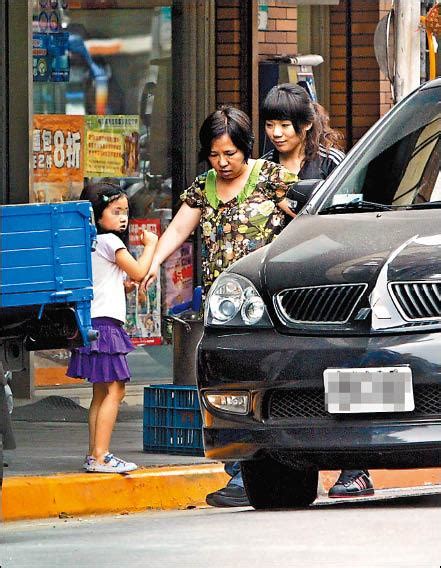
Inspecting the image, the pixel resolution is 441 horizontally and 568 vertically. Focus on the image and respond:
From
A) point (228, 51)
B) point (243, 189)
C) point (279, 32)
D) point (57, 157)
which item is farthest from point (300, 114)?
point (279, 32)

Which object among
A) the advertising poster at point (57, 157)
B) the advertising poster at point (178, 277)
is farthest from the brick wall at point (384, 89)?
the advertising poster at point (57, 157)

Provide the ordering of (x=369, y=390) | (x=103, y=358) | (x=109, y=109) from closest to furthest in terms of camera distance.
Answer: (x=369, y=390)
(x=103, y=358)
(x=109, y=109)

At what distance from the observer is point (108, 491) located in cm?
984

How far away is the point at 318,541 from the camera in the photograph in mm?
7324

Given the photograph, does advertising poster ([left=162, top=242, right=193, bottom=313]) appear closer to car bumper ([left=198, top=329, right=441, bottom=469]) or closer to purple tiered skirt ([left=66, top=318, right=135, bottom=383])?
purple tiered skirt ([left=66, top=318, right=135, bottom=383])

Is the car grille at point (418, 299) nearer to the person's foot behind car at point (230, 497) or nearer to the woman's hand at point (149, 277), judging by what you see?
the person's foot behind car at point (230, 497)

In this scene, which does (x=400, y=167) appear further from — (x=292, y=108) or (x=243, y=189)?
(x=292, y=108)

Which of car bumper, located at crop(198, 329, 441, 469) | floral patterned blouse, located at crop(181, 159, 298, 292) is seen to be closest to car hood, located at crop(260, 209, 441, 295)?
car bumper, located at crop(198, 329, 441, 469)

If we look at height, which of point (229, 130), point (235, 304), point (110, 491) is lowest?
point (110, 491)

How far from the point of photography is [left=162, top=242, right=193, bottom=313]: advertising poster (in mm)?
14625

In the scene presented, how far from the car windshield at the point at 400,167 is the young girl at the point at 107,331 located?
5.56ft

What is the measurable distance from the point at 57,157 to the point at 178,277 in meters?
1.29

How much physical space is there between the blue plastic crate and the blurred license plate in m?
3.10

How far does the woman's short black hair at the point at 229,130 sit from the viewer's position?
9.65 meters
